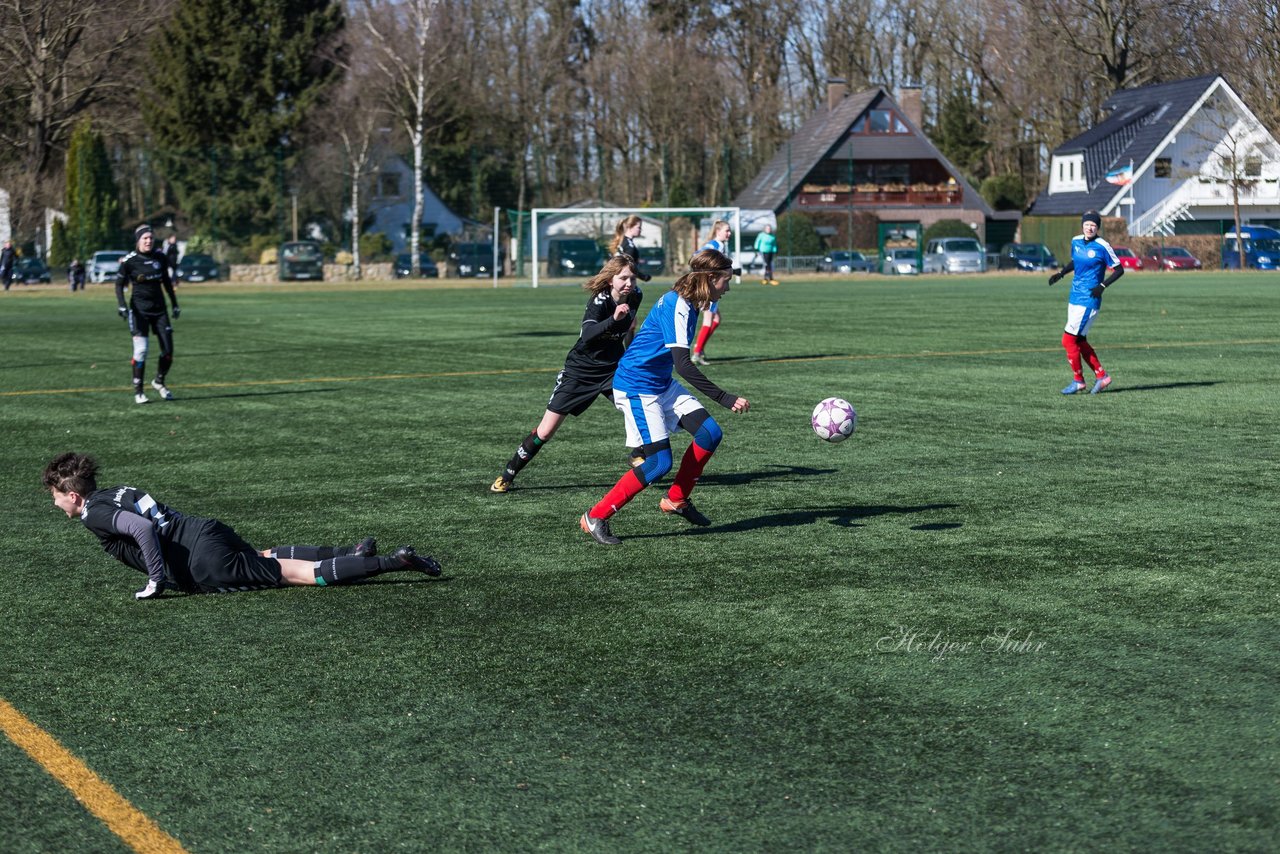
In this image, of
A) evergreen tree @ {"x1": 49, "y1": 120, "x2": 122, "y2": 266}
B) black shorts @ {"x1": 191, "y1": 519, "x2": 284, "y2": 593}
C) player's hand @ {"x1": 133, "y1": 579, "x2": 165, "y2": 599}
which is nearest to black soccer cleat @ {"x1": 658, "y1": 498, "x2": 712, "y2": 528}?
black shorts @ {"x1": 191, "y1": 519, "x2": 284, "y2": 593}

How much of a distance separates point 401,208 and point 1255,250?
3998 centimetres

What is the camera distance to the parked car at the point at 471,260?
212 ft

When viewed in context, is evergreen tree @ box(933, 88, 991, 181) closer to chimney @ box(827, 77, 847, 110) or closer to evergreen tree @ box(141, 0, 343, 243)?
chimney @ box(827, 77, 847, 110)

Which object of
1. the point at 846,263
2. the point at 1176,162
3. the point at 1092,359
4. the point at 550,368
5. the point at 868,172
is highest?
the point at 1176,162

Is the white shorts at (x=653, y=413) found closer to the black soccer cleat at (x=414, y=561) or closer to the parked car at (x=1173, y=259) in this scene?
the black soccer cleat at (x=414, y=561)

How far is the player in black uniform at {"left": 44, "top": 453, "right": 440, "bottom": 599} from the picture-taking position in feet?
23.8

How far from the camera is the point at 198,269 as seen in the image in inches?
2328

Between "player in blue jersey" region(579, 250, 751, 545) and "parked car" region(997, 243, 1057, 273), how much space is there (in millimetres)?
58631

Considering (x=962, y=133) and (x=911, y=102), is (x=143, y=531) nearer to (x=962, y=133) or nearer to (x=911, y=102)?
(x=911, y=102)

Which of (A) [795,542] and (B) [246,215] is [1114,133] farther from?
(A) [795,542]

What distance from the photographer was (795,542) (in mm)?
8828

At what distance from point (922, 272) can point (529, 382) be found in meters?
47.1

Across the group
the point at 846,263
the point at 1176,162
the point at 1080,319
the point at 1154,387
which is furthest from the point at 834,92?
the point at 1080,319

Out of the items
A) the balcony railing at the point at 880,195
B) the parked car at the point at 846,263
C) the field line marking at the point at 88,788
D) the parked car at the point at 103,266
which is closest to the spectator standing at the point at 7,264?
the parked car at the point at 103,266
